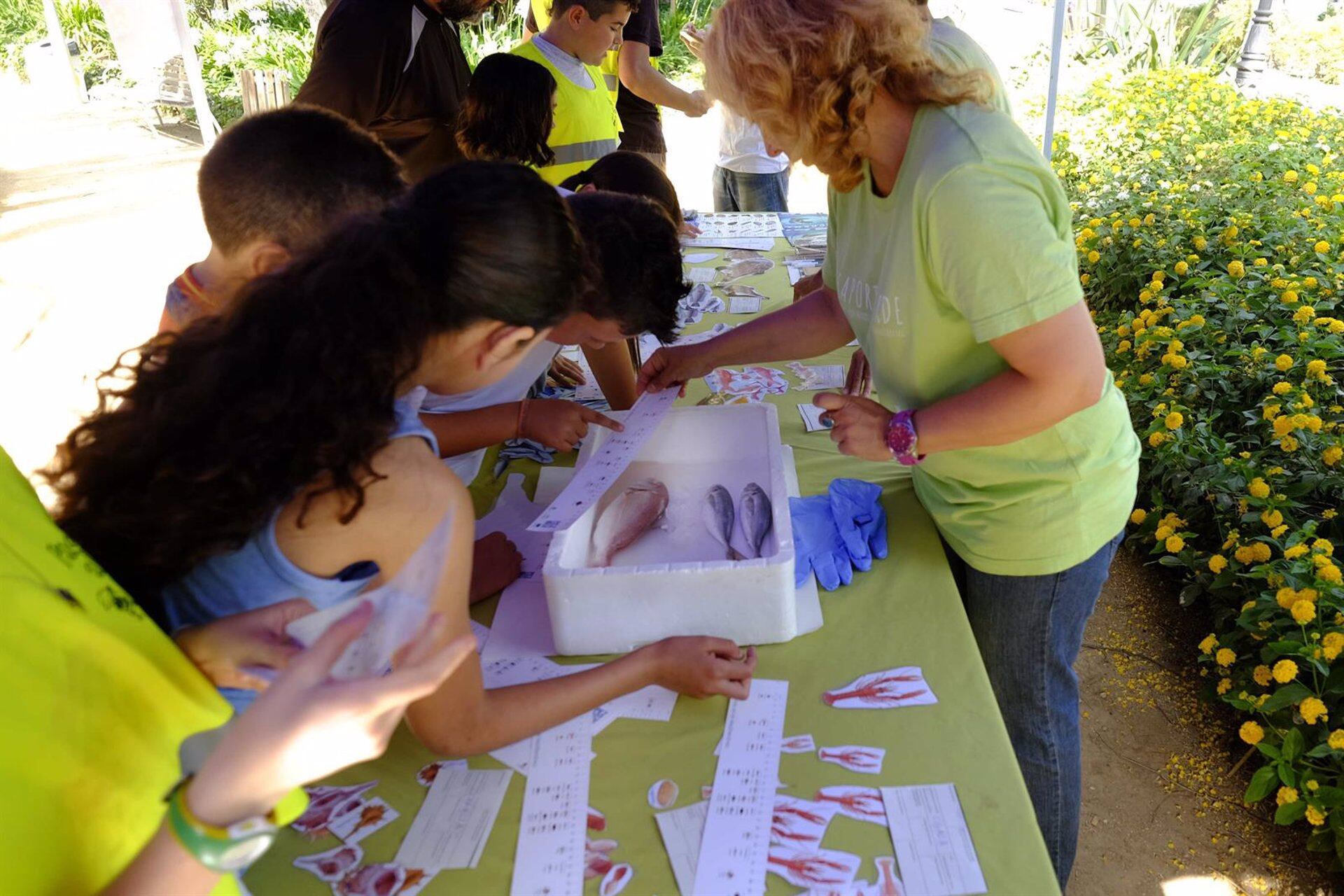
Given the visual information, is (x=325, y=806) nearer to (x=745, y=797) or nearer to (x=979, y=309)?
(x=745, y=797)

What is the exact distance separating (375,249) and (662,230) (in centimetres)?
91

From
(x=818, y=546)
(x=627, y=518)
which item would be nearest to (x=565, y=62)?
(x=627, y=518)

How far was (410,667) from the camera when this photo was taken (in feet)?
2.18

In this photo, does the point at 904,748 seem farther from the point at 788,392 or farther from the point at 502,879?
the point at 788,392

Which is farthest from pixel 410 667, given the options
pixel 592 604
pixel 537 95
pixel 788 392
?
pixel 537 95

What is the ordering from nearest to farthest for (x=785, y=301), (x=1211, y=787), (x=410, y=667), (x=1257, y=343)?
(x=410, y=667)
(x=1211, y=787)
(x=1257, y=343)
(x=785, y=301)

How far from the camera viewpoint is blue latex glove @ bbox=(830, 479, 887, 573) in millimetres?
1571

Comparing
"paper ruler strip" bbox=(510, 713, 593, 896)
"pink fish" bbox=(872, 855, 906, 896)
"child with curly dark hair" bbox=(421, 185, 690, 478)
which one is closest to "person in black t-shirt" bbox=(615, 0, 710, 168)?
"child with curly dark hair" bbox=(421, 185, 690, 478)

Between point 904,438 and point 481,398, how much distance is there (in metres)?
0.97

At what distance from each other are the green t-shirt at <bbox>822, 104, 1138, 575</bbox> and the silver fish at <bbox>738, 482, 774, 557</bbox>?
28 centimetres

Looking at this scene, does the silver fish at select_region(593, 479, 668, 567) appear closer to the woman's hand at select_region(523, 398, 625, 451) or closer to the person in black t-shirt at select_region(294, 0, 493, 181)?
the woman's hand at select_region(523, 398, 625, 451)

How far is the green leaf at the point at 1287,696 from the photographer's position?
6.44 feet

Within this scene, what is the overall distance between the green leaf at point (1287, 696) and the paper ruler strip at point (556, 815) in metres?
1.61

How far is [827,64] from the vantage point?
125 centimetres
